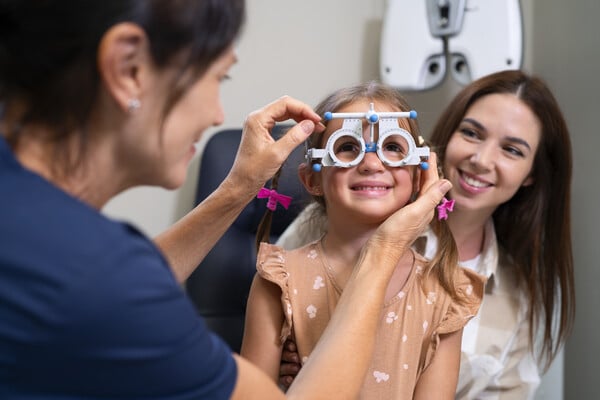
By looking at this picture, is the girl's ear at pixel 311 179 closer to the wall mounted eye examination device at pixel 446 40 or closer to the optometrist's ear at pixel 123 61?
the optometrist's ear at pixel 123 61

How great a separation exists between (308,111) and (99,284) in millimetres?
666

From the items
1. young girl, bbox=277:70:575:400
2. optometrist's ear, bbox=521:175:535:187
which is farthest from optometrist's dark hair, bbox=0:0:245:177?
optometrist's ear, bbox=521:175:535:187

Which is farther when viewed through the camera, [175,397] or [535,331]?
[535,331]

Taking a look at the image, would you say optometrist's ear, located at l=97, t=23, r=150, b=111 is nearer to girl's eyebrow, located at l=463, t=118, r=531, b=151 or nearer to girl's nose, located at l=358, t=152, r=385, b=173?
girl's nose, located at l=358, t=152, r=385, b=173

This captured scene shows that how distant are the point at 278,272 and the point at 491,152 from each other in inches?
25.0

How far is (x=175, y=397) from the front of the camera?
0.73 meters

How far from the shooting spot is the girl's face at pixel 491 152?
5.32 ft

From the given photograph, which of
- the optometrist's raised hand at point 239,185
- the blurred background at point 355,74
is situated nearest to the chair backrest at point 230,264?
the blurred background at point 355,74

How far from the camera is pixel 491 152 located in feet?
5.32

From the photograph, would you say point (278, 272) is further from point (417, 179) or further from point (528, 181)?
point (528, 181)

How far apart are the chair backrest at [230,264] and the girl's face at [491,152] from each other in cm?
41

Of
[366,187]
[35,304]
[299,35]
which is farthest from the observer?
[299,35]

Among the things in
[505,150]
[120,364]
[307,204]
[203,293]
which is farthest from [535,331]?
[120,364]

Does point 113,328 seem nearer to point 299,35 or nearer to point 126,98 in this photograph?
point 126,98
